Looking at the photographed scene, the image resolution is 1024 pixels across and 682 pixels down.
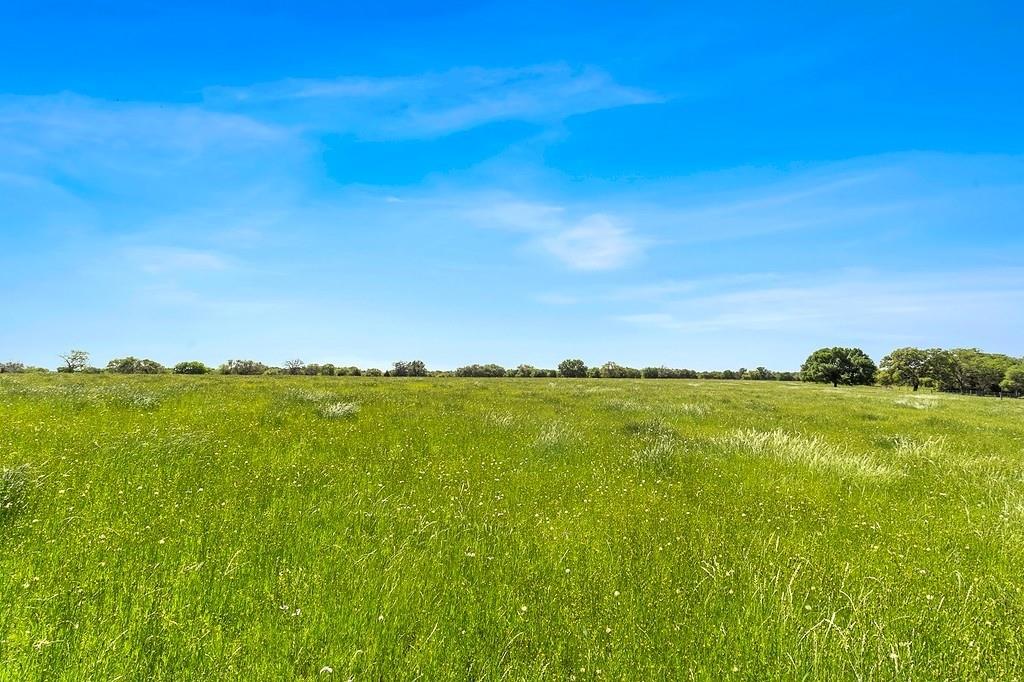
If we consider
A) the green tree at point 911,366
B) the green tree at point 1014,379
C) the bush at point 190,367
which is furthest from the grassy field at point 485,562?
the green tree at point 1014,379

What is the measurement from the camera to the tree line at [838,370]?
239 feet

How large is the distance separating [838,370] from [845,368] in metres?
2.09

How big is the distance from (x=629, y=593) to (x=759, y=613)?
98 cm

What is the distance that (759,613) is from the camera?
3.61 meters

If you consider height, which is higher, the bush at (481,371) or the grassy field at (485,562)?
the bush at (481,371)

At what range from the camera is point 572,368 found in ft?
317

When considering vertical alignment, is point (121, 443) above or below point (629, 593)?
above

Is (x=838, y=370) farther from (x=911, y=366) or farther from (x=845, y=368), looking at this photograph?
(x=911, y=366)

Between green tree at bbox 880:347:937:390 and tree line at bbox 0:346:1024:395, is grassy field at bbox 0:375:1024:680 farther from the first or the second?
green tree at bbox 880:347:937:390

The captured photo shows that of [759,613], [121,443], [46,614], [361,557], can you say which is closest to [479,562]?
[361,557]

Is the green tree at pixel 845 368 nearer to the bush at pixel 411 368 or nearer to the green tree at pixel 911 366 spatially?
the green tree at pixel 911 366

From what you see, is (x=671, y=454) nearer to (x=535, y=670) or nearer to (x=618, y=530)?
(x=618, y=530)

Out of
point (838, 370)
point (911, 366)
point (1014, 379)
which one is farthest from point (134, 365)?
point (1014, 379)

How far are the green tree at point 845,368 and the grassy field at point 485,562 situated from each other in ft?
323
